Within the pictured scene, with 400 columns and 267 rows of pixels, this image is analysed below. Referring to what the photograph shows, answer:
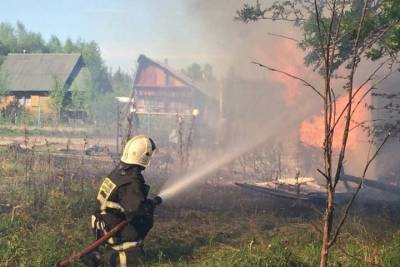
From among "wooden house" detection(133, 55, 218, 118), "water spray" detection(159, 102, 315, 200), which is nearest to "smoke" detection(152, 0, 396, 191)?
"water spray" detection(159, 102, 315, 200)

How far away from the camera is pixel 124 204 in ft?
16.0

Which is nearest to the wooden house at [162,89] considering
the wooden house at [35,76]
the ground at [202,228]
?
the wooden house at [35,76]

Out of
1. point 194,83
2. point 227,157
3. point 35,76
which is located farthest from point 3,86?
point 227,157

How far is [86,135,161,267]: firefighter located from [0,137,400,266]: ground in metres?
1.31

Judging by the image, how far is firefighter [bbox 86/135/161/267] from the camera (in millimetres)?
4918

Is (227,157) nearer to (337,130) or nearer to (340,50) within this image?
(337,130)

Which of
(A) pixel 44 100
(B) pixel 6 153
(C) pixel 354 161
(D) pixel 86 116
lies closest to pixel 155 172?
A: (B) pixel 6 153

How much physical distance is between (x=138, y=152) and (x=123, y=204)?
0.56 m

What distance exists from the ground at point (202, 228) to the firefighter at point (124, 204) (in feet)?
4.31

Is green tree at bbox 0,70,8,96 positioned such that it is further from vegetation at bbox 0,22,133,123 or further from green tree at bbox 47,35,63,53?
green tree at bbox 47,35,63,53

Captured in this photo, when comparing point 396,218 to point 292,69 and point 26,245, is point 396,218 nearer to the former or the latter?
point 26,245

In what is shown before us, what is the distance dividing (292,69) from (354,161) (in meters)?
5.40

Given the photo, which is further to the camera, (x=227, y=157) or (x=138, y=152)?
(x=227, y=157)

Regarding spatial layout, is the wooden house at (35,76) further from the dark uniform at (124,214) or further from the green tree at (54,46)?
the dark uniform at (124,214)
